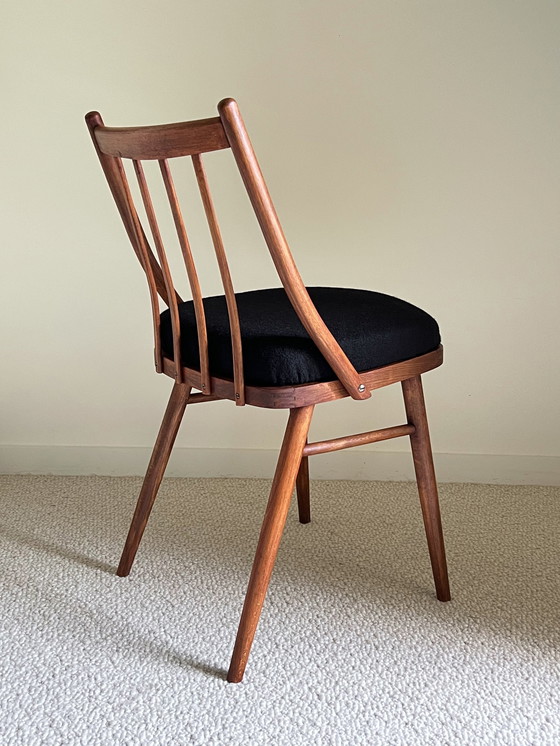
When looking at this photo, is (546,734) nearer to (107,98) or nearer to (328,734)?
(328,734)

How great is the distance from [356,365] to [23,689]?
71 cm

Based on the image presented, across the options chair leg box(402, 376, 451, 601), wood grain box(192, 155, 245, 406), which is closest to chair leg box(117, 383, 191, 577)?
wood grain box(192, 155, 245, 406)

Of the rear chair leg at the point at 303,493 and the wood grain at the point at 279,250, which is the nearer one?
the wood grain at the point at 279,250

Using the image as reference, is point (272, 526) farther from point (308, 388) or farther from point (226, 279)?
point (226, 279)

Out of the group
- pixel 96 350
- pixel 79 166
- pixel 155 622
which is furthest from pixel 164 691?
pixel 79 166

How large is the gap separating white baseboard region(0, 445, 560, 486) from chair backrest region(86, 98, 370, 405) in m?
0.79

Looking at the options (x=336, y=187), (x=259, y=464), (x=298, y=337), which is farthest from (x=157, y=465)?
(x=336, y=187)

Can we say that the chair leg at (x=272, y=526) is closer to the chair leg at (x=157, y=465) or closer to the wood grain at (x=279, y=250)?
the wood grain at (x=279, y=250)

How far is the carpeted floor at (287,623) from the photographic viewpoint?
A: 1.24 meters

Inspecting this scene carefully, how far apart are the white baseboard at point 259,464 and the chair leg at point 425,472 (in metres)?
0.62

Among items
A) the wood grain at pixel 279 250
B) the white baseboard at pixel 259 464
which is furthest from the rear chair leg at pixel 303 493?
the wood grain at pixel 279 250

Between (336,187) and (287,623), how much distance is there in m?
0.99

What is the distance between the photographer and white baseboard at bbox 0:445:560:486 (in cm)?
212

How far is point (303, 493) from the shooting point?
1.84 m
